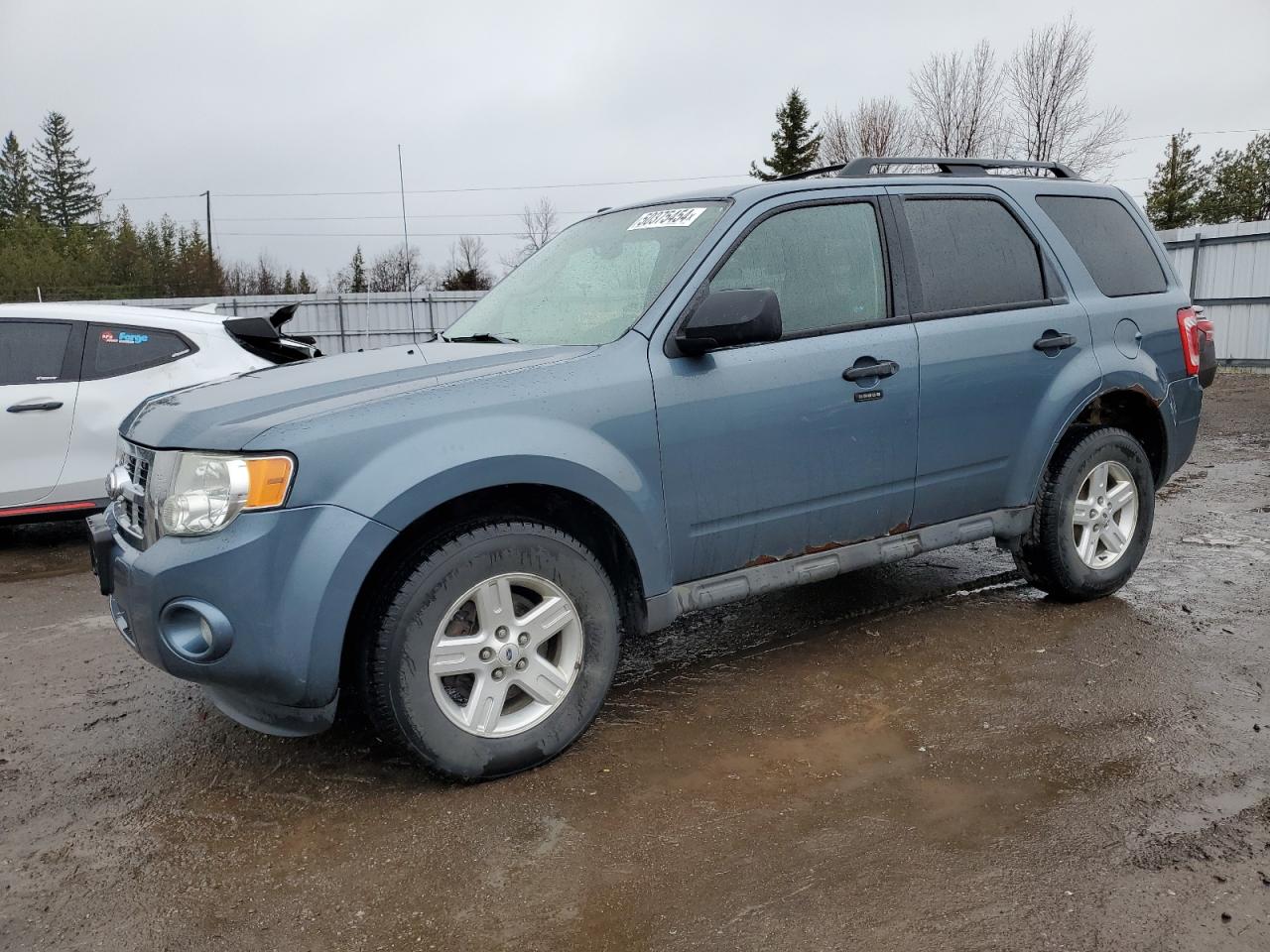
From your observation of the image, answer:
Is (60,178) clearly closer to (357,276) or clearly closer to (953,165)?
(357,276)

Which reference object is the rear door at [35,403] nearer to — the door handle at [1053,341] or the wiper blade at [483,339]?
the wiper blade at [483,339]

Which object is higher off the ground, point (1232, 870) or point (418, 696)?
point (418, 696)

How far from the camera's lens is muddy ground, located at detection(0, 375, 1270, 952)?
2424 millimetres

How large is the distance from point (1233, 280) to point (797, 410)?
1734 cm

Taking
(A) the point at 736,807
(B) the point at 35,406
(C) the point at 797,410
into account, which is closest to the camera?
(A) the point at 736,807

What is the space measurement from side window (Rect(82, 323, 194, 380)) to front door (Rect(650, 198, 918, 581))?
4574mm

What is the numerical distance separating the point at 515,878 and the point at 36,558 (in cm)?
537

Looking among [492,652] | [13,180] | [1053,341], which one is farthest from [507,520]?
[13,180]

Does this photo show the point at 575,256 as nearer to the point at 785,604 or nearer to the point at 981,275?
the point at 981,275

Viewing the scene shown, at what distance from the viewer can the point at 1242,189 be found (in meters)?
51.5

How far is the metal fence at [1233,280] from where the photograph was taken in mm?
16953

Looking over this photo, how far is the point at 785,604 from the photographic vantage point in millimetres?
4977

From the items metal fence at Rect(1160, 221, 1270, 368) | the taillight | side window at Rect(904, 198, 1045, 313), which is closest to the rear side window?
the taillight

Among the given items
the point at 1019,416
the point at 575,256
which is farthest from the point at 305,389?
the point at 1019,416
